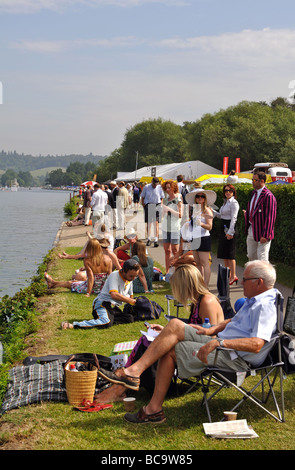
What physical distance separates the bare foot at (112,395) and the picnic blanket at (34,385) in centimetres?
32

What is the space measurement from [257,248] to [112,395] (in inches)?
189

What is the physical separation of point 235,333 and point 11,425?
1.98 m

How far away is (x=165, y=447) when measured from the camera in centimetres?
417

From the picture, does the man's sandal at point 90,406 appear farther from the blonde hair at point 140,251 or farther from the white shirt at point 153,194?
the white shirt at point 153,194

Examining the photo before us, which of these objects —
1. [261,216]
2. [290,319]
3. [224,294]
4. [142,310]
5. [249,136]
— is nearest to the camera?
[290,319]

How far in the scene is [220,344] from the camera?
446 cm

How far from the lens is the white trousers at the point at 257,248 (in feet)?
29.8

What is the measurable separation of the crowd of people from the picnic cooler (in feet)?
0.43

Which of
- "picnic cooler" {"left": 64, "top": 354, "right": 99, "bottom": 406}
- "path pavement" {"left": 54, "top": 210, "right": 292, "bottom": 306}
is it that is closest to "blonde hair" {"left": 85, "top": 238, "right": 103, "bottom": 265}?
"path pavement" {"left": 54, "top": 210, "right": 292, "bottom": 306}

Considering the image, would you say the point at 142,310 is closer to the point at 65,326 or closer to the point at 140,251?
A: the point at 65,326

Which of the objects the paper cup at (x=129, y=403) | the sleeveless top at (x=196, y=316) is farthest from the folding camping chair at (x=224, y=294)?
the paper cup at (x=129, y=403)

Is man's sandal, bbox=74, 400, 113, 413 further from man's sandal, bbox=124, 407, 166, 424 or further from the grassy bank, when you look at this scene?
man's sandal, bbox=124, 407, 166, 424

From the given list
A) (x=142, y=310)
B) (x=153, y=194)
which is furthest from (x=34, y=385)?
(x=153, y=194)

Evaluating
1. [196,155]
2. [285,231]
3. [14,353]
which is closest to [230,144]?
[196,155]
